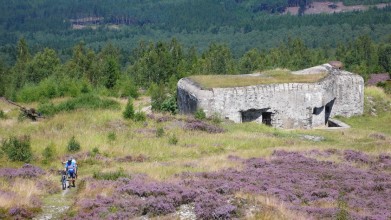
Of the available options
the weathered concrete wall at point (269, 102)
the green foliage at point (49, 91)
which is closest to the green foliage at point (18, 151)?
the weathered concrete wall at point (269, 102)

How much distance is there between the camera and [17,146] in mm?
24672

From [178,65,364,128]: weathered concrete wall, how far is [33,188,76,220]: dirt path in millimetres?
20099

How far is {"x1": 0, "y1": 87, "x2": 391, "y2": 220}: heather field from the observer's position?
54.5 feet

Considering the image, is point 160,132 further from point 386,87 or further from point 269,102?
point 386,87

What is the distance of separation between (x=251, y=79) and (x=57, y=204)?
26496 millimetres

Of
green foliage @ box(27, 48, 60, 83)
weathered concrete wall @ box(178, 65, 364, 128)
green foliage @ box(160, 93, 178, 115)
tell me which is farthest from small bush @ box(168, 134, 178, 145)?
green foliage @ box(27, 48, 60, 83)

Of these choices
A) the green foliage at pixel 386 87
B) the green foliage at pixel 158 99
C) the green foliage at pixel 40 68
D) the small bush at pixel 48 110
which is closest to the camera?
the small bush at pixel 48 110

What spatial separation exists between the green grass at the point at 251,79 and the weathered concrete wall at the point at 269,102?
0.71 m

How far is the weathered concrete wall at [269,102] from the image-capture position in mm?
38469

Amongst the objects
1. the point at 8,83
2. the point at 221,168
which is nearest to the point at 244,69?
the point at 8,83

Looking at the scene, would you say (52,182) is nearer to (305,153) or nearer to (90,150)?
(90,150)

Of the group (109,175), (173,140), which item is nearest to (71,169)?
(109,175)

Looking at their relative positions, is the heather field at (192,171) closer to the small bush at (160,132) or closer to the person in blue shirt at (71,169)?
the small bush at (160,132)

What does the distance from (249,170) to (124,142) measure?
28.0 ft
